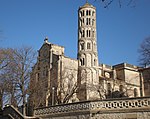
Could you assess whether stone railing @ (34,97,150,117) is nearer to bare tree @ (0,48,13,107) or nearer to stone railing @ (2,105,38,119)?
stone railing @ (2,105,38,119)

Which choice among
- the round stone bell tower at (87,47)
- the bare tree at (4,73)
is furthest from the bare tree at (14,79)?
the round stone bell tower at (87,47)

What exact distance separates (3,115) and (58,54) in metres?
33.8

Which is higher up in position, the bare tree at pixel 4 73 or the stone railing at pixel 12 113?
the bare tree at pixel 4 73

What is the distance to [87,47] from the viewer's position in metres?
60.8

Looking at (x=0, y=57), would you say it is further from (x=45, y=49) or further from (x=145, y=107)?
(x=45, y=49)

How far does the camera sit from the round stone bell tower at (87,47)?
190 feet

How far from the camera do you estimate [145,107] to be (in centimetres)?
1628

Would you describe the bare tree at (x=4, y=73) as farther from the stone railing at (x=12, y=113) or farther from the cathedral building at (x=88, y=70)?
the cathedral building at (x=88, y=70)

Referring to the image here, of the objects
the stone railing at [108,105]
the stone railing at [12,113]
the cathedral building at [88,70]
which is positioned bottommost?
the stone railing at [12,113]

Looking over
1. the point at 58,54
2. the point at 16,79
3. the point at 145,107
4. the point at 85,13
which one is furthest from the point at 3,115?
the point at 85,13

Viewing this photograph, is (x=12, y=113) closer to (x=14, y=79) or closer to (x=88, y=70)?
A: (x=14, y=79)

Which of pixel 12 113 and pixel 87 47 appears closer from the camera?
pixel 12 113

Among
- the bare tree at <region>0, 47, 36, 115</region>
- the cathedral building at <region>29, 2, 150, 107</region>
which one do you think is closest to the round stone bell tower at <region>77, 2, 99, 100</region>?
the cathedral building at <region>29, 2, 150, 107</region>

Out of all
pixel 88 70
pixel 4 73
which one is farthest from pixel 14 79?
pixel 88 70
